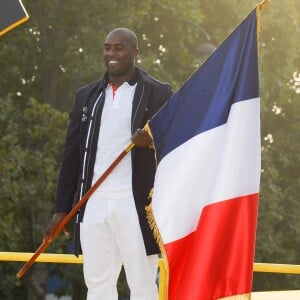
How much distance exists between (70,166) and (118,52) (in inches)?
25.6

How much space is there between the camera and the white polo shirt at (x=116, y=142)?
14.2 ft

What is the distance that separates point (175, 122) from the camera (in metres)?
4.41

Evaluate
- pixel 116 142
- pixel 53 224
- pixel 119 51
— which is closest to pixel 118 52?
pixel 119 51

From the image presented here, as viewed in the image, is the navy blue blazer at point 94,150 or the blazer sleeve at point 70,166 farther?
the blazer sleeve at point 70,166

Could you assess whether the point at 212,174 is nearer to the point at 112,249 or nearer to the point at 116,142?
the point at 116,142

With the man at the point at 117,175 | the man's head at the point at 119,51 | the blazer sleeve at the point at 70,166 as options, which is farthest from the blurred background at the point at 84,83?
the man's head at the point at 119,51

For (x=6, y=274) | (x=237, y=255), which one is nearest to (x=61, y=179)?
(x=237, y=255)

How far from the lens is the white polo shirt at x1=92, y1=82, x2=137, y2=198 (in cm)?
432

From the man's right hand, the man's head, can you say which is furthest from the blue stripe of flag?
the man's right hand

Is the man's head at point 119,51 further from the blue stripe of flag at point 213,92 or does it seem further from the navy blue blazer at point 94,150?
the blue stripe of flag at point 213,92

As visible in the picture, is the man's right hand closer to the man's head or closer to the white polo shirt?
the white polo shirt

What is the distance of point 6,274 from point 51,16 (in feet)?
15.3

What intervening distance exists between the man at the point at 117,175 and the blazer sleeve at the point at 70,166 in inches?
0.9

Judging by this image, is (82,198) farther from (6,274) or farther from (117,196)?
(6,274)
